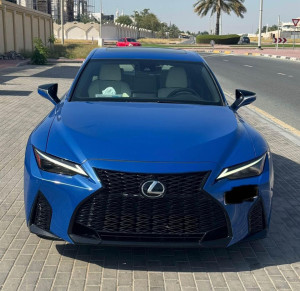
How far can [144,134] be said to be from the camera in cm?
350

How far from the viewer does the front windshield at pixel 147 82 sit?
15.2 ft

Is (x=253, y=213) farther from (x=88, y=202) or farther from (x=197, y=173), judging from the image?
(x=88, y=202)

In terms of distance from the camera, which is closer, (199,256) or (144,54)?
(199,256)

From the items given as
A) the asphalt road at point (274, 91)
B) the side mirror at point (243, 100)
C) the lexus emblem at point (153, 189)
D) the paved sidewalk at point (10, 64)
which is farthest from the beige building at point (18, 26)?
the lexus emblem at point (153, 189)

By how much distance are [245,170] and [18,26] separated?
102 ft

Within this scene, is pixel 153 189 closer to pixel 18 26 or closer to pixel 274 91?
pixel 274 91

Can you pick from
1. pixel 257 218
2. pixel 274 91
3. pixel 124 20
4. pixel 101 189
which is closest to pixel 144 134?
pixel 101 189

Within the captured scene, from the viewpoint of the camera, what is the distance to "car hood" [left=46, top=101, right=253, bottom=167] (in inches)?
129

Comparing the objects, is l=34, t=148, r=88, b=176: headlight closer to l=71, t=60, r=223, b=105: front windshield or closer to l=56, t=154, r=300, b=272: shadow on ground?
l=56, t=154, r=300, b=272: shadow on ground

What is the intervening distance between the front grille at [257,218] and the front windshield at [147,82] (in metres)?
1.42

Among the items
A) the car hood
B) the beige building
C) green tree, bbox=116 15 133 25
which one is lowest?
the car hood

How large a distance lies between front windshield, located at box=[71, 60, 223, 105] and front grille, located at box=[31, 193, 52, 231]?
55.1 inches

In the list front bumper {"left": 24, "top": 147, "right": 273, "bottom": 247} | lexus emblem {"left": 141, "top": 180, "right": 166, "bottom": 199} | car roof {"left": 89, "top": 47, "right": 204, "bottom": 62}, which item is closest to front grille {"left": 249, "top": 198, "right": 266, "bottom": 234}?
front bumper {"left": 24, "top": 147, "right": 273, "bottom": 247}

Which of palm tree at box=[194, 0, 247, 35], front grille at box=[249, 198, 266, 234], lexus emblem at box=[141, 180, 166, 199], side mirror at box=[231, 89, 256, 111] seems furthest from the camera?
palm tree at box=[194, 0, 247, 35]
